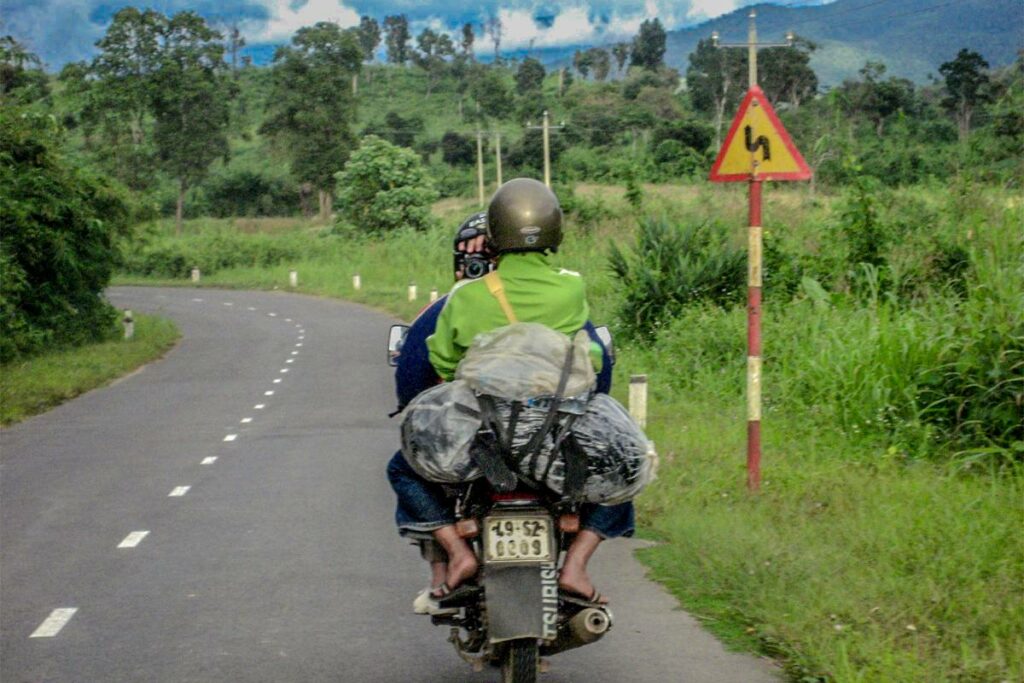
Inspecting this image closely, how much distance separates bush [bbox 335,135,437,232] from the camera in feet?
193

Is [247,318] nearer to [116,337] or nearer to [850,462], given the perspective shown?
[116,337]

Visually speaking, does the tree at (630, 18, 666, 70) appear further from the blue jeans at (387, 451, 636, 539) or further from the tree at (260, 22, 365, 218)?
the blue jeans at (387, 451, 636, 539)

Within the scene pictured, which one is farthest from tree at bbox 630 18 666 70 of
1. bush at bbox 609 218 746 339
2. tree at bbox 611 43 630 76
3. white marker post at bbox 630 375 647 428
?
white marker post at bbox 630 375 647 428

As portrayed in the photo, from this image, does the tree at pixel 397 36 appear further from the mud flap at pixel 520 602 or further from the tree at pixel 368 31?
the mud flap at pixel 520 602

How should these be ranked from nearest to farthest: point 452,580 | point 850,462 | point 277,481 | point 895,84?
point 452,580, point 850,462, point 277,481, point 895,84

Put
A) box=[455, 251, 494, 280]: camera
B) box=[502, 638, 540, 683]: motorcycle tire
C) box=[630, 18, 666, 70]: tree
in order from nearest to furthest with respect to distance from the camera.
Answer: box=[502, 638, 540, 683]: motorcycle tire < box=[455, 251, 494, 280]: camera < box=[630, 18, 666, 70]: tree

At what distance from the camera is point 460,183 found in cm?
7669

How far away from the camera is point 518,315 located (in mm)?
4680

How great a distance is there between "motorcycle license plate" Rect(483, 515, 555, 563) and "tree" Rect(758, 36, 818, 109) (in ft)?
215

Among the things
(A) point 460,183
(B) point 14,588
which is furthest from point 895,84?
(B) point 14,588

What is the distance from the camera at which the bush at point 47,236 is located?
21.7m

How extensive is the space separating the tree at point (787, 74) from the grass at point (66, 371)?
47.7 metres

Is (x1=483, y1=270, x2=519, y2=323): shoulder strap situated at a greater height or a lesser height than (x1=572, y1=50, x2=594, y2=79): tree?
lesser

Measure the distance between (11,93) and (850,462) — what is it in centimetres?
2056
